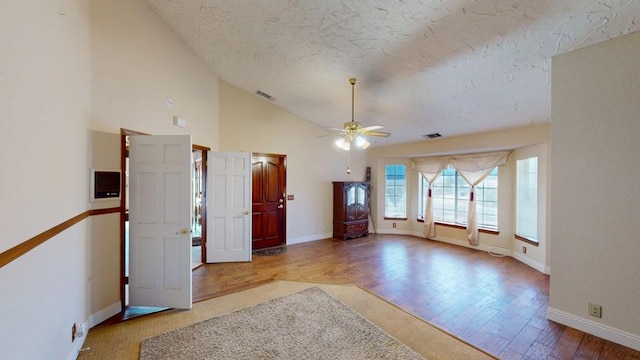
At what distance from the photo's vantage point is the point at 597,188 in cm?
244

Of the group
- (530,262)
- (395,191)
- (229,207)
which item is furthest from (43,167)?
(395,191)

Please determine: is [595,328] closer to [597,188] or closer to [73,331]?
[597,188]

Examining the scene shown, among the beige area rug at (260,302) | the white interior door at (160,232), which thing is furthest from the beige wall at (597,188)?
the white interior door at (160,232)

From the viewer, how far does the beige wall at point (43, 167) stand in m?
1.26

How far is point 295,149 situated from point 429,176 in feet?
11.5

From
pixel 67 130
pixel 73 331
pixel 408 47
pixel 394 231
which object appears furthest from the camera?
pixel 394 231

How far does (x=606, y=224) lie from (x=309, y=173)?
4.75m

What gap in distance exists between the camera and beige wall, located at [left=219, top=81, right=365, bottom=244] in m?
4.99

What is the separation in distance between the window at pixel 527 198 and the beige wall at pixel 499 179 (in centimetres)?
14

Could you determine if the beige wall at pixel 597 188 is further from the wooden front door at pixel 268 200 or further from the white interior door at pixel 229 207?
the wooden front door at pixel 268 200

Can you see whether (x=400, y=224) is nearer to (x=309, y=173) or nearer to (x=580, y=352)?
(x=309, y=173)

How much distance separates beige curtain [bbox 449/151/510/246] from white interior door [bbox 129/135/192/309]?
5.56m

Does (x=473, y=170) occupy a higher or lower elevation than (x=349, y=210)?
higher

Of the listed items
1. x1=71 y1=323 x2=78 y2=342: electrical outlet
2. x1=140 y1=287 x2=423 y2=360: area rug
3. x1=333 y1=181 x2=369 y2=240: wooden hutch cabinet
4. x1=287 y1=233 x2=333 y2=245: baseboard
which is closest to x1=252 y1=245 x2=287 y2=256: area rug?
x1=287 y1=233 x2=333 y2=245: baseboard
